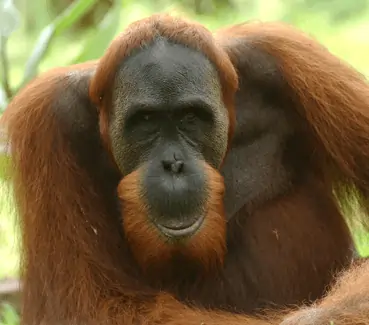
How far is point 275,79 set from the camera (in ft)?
10.8

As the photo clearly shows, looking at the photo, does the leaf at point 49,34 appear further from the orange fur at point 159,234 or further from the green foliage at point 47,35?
the orange fur at point 159,234

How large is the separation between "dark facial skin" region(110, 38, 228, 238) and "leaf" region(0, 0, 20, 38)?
6.51ft

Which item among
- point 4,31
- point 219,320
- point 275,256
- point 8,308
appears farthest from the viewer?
point 4,31

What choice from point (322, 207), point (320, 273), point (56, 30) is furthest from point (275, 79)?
point (56, 30)

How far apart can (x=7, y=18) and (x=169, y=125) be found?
2174mm

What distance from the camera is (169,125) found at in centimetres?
292

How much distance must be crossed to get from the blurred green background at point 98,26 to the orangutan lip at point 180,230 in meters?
1.41

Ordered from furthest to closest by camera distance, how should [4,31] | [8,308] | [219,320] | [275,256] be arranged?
1. [4,31]
2. [8,308]
3. [275,256]
4. [219,320]

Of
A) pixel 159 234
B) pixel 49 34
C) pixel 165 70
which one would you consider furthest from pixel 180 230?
pixel 49 34

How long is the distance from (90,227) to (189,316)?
0.47m

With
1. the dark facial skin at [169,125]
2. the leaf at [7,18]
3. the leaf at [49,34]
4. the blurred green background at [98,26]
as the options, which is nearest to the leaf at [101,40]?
the blurred green background at [98,26]

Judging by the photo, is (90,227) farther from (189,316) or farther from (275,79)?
(275,79)

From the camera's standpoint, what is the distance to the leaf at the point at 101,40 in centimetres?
486

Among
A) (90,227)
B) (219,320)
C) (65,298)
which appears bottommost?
(219,320)
